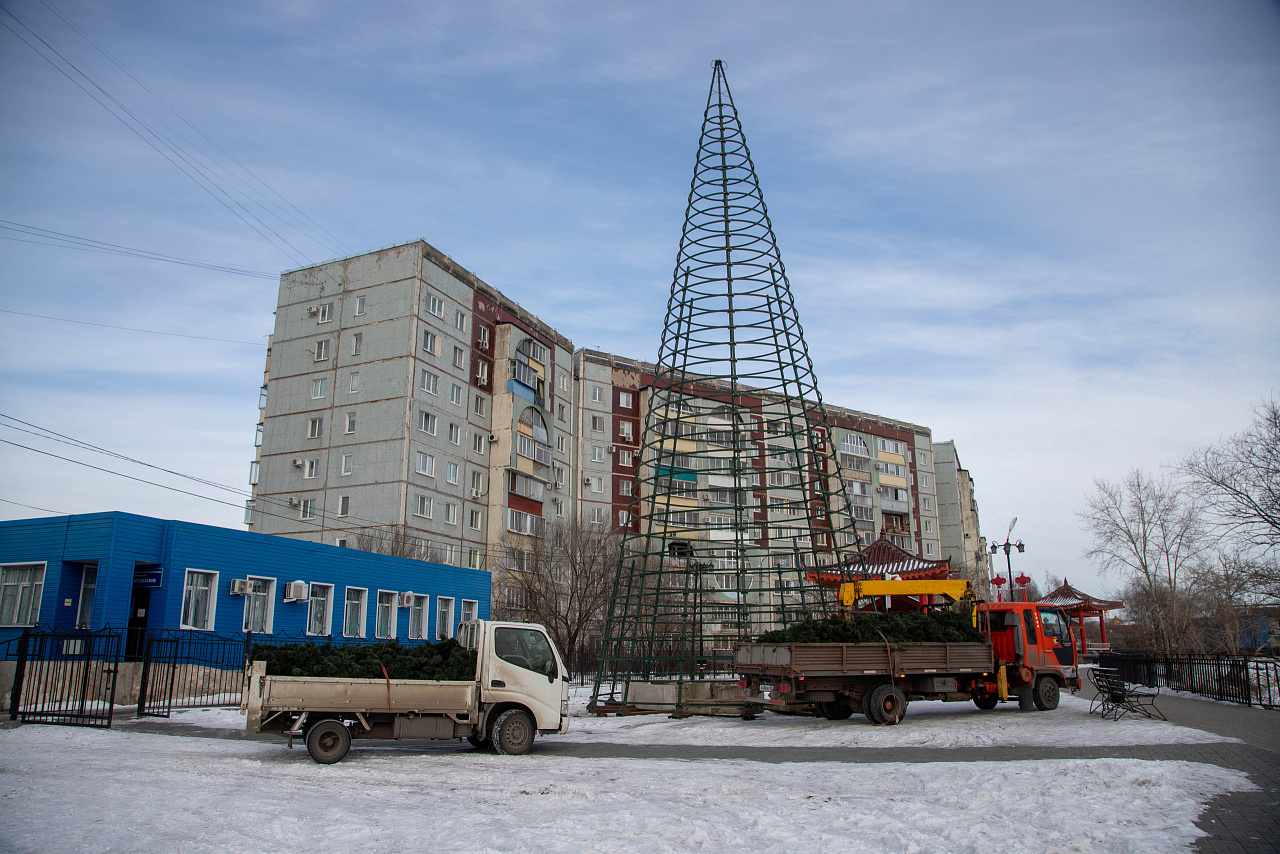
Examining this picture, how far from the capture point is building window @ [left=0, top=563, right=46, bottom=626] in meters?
26.7

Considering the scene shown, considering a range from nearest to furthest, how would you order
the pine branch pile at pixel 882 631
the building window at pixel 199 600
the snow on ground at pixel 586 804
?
the snow on ground at pixel 586 804
the pine branch pile at pixel 882 631
the building window at pixel 199 600

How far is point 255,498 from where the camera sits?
52.3 metres

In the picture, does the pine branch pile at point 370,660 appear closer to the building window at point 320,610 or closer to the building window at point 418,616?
the building window at point 320,610

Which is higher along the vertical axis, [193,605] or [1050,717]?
[193,605]

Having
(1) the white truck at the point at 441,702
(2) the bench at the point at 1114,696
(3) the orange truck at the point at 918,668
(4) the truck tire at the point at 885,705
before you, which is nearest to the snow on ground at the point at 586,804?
(1) the white truck at the point at 441,702

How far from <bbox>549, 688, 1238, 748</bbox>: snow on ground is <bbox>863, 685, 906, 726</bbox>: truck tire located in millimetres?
283

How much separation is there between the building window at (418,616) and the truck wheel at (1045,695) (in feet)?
85.0

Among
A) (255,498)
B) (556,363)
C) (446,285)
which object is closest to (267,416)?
(255,498)

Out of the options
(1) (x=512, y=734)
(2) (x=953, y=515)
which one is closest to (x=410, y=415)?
(1) (x=512, y=734)

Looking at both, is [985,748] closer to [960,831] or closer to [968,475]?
[960,831]

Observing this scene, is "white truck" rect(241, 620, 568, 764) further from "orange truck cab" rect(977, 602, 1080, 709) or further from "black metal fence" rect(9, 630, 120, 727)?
"orange truck cab" rect(977, 602, 1080, 709)

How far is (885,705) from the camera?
19016 mm

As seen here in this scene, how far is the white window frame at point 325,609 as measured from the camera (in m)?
32.7

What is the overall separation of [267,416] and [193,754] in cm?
4408
